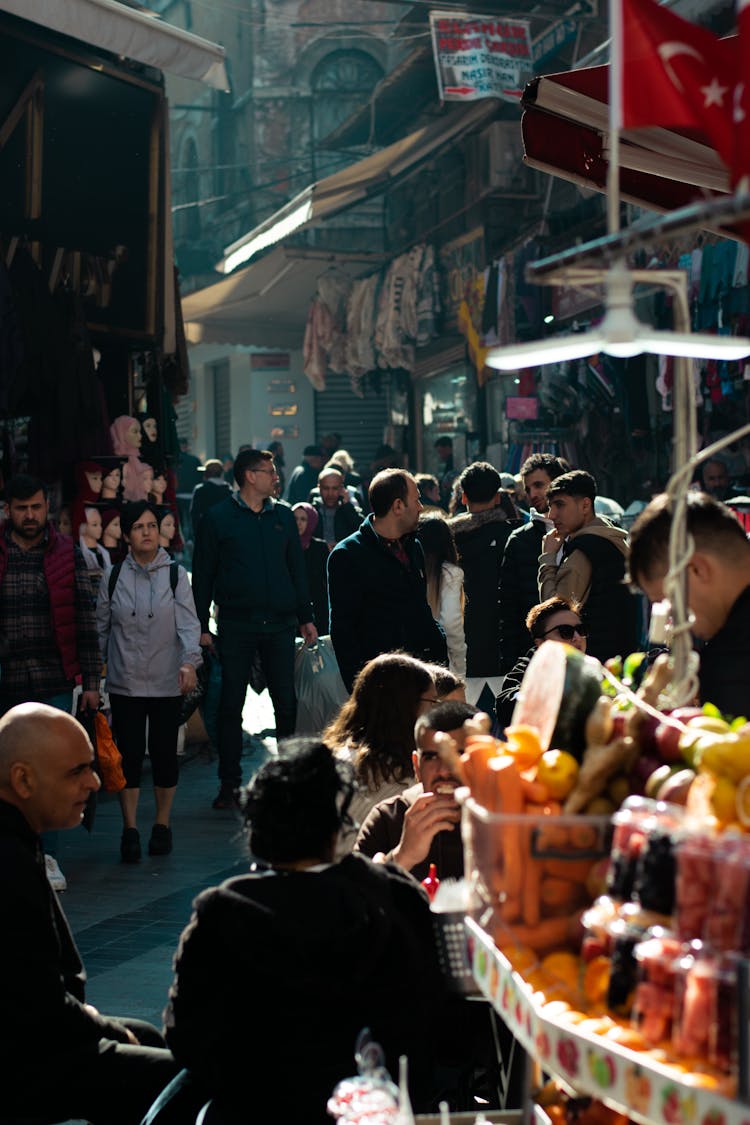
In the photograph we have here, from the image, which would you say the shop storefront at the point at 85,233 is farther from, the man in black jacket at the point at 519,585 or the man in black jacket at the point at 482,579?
the man in black jacket at the point at 519,585

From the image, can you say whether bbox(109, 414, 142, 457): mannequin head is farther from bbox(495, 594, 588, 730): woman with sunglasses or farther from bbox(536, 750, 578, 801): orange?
bbox(536, 750, 578, 801): orange

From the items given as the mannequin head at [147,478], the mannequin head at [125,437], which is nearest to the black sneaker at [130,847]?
the mannequin head at [147,478]

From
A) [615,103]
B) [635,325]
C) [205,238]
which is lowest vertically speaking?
[635,325]

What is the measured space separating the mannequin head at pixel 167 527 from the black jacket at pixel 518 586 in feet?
12.4

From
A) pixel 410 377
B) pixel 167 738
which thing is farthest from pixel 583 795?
pixel 410 377

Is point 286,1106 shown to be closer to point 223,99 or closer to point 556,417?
point 556,417

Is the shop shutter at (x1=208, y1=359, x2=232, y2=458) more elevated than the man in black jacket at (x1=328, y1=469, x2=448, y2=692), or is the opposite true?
the shop shutter at (x1=208, y1=359, x2=232, y2=458)

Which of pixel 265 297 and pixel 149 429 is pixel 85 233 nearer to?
pixel 149 429

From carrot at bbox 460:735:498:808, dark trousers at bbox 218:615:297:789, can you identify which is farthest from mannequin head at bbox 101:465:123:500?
carrot at bbox 460:735:498:808

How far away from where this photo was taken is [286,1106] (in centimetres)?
309

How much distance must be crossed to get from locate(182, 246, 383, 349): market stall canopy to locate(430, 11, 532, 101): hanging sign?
353cm

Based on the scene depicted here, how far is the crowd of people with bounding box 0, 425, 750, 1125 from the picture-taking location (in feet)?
10.0

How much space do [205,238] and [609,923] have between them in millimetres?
39664

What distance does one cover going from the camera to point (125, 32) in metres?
9.61
